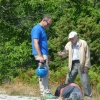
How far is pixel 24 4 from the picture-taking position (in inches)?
1002

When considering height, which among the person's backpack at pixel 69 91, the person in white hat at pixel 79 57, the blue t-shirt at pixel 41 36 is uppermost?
the blue t-shirt at pixel 41 36

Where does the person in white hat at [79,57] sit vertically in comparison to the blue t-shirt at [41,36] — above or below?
below

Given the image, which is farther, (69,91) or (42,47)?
(42,47)

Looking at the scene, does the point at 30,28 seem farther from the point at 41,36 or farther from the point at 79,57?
the point at 41,36

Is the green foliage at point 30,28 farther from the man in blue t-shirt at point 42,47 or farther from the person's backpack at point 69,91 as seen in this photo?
the person's backpack at point 69,91

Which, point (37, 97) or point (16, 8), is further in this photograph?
point (16, 8)

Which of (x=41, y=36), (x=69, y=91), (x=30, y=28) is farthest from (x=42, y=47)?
(x=30, y=28)

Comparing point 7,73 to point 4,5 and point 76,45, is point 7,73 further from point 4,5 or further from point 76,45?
point 76,45

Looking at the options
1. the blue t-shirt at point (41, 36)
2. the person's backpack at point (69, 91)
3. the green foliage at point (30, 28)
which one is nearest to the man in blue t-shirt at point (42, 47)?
the blue t-shirt at point (41, 36)

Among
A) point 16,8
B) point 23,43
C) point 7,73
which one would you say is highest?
point 16,8

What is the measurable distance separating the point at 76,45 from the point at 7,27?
1609cm

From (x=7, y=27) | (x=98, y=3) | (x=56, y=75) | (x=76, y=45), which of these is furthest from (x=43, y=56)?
(x=98, y=3)

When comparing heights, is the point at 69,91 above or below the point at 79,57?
below

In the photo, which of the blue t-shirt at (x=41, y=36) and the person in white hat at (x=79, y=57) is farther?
the person in white hat at (x=79, y=57)
